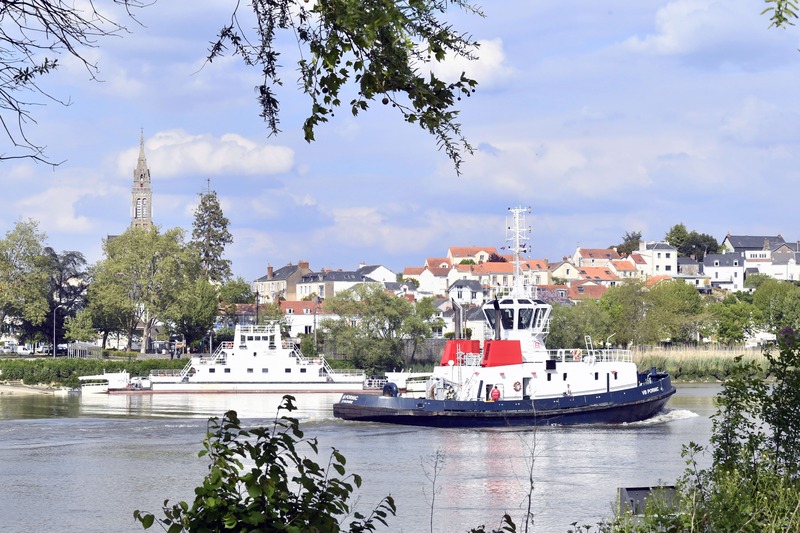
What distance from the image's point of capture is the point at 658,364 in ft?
221

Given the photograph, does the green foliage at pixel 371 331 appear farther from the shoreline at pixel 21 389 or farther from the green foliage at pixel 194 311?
the shoreline at pixel 21 389

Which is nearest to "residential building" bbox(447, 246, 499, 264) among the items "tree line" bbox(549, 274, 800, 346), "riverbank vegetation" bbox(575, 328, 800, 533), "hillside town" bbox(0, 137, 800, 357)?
"hillside town" bbox(0, 137, 800, 357)

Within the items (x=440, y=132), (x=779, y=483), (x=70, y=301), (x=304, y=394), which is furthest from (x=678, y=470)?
(x=70, y=301)

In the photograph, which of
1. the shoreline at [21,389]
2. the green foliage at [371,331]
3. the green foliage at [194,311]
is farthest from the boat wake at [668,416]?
the green foliage at [194,311]

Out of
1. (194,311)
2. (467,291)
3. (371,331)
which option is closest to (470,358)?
(371,331)

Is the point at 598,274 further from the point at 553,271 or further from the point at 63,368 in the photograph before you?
the point at 63,368

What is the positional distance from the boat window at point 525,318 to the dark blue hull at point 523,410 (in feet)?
9.08

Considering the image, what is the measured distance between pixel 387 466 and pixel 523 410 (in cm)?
1020

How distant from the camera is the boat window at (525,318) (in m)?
38.6

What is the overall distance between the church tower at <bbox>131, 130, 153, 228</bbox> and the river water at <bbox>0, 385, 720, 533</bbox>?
A: 8715cm

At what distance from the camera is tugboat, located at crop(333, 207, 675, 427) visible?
122 feet

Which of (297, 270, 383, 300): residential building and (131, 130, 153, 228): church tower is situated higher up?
(131, 130, 153, 228): church tower

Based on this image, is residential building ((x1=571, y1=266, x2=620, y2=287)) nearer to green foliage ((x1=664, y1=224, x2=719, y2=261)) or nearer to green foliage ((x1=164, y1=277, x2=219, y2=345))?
green foliage ((x1=664, y1=224, x2=719, y2=261))

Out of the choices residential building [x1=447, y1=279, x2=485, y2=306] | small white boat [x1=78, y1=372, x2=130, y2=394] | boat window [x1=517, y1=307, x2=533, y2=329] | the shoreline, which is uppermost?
residential building [x1=447, y1=279, x2=485, y2=306]
